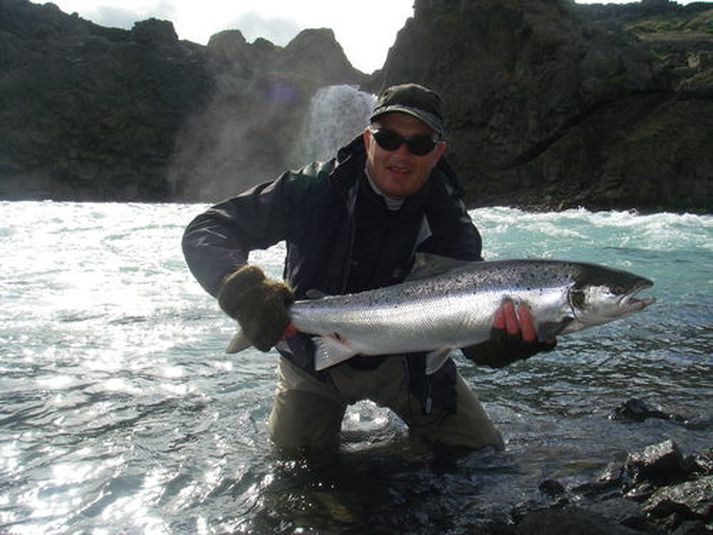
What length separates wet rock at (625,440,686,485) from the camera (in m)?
4.27

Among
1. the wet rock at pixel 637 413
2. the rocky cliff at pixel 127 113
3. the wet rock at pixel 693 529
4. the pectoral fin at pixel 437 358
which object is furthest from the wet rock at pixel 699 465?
the rocky cliff at pixel 127 113

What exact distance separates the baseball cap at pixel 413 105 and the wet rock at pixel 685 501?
109 inches

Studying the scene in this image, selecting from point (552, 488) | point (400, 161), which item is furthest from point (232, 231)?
point (552, 488)

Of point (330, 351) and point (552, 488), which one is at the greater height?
point (330, 351)

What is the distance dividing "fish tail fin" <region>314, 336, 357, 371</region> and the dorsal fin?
65cm

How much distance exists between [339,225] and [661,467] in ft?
9.16

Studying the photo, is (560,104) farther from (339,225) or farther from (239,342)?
(239,342)

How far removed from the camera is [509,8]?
137ft

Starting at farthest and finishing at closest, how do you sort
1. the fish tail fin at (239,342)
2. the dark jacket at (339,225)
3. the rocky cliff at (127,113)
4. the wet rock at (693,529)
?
the rocky cliff at (127,113), the dark jacket at (339,225), the fish tail fin at (239,342), the wet rock at (693,529)

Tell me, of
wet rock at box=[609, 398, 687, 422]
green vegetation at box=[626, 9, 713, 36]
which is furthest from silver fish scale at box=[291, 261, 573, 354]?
green vegetation at box=[626, 9, 713, 36]

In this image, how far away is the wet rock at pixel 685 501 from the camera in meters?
3.72

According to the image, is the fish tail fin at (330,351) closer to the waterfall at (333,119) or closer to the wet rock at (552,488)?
the wet rock at (552,488)

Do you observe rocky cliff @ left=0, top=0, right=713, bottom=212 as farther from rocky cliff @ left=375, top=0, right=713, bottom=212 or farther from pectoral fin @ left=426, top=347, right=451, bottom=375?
pectoral fin @ left=426, top=347, right=451, bottom=375

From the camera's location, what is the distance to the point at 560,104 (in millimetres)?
37031
